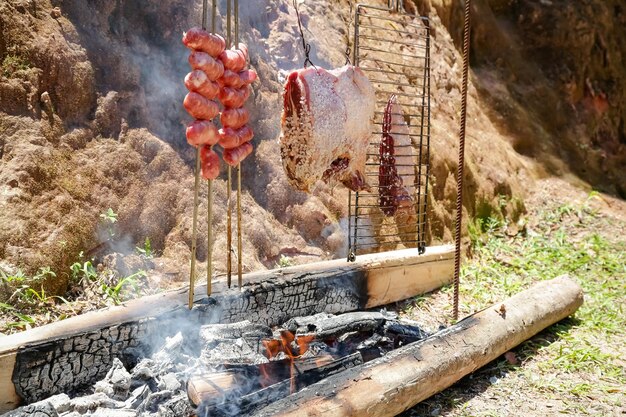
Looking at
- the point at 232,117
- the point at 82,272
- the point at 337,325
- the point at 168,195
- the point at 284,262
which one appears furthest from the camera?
the point at 284,262

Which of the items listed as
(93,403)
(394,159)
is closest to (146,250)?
(93,403)

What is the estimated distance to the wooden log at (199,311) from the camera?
3354 millimetres

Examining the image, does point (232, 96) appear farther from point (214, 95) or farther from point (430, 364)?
point (430, 364)

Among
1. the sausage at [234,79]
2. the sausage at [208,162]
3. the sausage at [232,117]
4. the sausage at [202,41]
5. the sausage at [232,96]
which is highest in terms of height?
the sausage at [202,41]

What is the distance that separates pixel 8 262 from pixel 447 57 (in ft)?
22.5

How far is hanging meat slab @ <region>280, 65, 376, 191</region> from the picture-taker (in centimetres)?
398

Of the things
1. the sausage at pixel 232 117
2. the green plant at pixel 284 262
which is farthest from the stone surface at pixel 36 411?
the green plant at pixel 284 262

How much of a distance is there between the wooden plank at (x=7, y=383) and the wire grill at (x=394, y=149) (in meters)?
2.72

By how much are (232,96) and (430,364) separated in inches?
84.3

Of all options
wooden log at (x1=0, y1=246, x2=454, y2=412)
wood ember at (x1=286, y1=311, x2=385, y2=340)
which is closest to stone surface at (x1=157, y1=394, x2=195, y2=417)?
wooden log at (x1=0, y1=246, x2=454, y2=412)

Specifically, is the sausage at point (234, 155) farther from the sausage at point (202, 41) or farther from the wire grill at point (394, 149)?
the wire grill at point (394, 149)

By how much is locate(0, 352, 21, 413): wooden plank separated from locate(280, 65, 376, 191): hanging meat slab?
2.02 meters

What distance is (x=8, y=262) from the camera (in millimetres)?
4430

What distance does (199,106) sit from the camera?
3.48 metres
